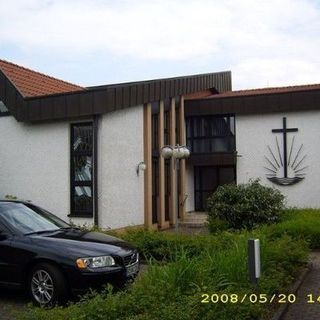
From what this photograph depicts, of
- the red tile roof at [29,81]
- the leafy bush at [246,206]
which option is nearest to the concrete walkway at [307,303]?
the leafy bush at [246,206]

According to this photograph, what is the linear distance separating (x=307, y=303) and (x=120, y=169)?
30.6ft

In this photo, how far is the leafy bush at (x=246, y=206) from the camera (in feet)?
49.7

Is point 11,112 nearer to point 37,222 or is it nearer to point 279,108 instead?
point 37,222

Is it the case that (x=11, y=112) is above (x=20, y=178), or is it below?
above

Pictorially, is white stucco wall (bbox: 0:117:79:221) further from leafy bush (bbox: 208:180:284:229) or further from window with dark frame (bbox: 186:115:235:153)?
window with dark frame (bbox: 186:115:235:153)

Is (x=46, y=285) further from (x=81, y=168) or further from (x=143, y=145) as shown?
(x=143, y=145)

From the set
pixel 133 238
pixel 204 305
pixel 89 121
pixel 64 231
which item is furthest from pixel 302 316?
pixel 89 121

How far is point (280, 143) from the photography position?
21969mm

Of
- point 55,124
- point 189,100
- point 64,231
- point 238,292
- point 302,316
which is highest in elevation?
point 189,100

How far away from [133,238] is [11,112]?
6.25 meters

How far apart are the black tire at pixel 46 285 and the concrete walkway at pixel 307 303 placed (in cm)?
293

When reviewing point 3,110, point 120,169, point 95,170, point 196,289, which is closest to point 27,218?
point 196,289

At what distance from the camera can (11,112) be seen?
15.7m

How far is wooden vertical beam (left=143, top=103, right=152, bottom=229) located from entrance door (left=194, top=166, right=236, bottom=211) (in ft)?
20.7
